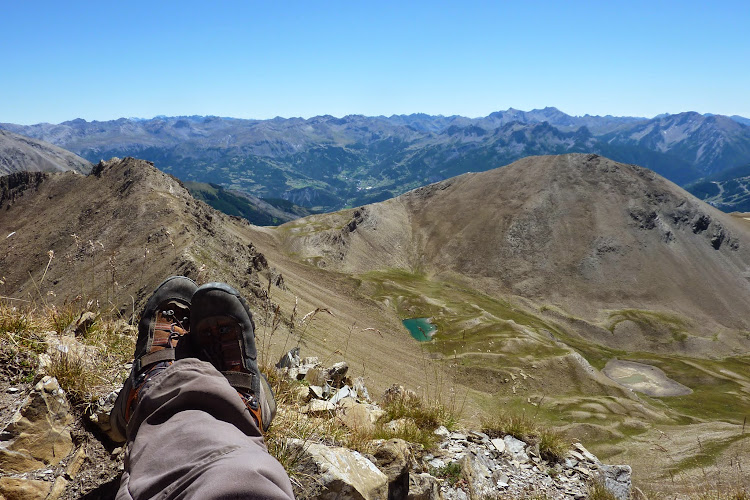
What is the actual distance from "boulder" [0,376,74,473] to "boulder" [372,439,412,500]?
3.21 m

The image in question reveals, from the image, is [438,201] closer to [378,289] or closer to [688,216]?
[378,289]

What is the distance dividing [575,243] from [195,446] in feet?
438

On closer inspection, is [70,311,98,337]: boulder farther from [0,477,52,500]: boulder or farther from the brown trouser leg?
the brown trouser leg

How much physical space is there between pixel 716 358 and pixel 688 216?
5258cm

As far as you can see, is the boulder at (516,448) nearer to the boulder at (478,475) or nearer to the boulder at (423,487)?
the boulder at (478,475)

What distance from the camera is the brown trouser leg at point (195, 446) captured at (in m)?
2.31

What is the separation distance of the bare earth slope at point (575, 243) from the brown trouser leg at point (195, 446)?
4143 inches

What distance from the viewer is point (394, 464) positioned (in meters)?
4.67

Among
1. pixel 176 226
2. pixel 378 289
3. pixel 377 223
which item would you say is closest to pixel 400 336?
pixel 378 289

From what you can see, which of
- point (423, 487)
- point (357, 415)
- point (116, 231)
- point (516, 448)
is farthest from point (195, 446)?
point (116, 231)

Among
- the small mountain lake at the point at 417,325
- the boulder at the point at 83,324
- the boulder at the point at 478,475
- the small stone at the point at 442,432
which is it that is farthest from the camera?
the small mountain lake at the point at 417,325

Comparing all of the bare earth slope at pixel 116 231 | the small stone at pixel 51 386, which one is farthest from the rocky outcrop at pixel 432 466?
the bare earth slope at pixel 116 231

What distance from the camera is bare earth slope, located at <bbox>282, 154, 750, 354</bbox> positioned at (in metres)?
107

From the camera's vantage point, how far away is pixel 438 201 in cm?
15125
